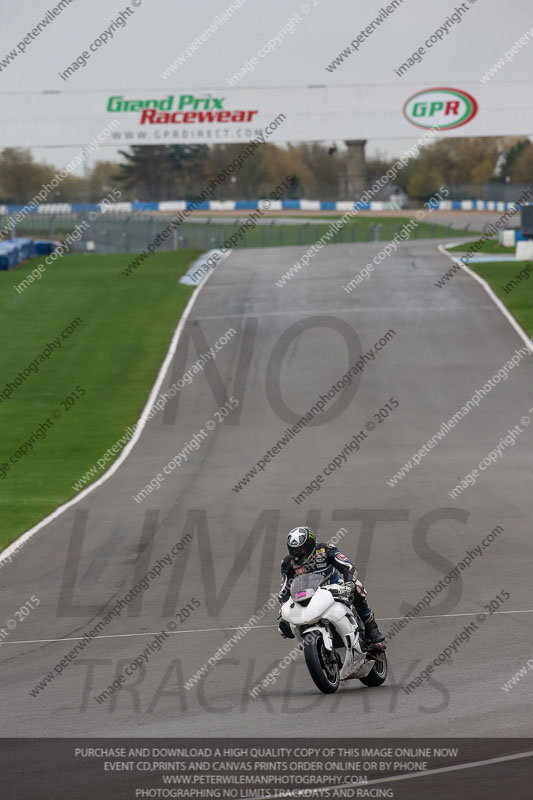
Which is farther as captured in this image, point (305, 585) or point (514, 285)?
point (514, 285)

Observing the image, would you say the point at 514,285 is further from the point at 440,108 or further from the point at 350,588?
the point at 350,588

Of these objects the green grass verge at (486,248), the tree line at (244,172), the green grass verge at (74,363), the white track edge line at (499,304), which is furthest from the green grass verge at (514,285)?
the tree line at (244,172)

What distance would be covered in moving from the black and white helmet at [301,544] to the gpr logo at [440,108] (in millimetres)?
45203

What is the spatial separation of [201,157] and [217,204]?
2333 centimetres

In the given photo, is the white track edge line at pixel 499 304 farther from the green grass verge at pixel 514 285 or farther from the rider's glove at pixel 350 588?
the rider's glove at pixel 350 588

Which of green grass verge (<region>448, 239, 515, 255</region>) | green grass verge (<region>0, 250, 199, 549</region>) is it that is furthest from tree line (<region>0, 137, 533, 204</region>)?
green grass verge (<region>0, 250, 199, 549</region>)

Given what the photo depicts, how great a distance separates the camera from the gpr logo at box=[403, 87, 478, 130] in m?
53.2

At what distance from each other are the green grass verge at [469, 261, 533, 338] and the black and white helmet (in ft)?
81.8

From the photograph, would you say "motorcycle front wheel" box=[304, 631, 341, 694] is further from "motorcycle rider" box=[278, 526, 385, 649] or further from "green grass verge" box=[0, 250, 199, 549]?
"green grass verge" box=[0, 250, 199, 549]

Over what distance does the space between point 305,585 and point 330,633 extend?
0.46 metres

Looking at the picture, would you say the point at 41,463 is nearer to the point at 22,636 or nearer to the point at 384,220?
the point at 22,636

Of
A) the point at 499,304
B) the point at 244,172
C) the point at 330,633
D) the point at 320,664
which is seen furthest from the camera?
the point at 244,172

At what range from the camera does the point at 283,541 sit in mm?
16656

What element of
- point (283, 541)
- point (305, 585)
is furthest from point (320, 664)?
point (283, 541)
